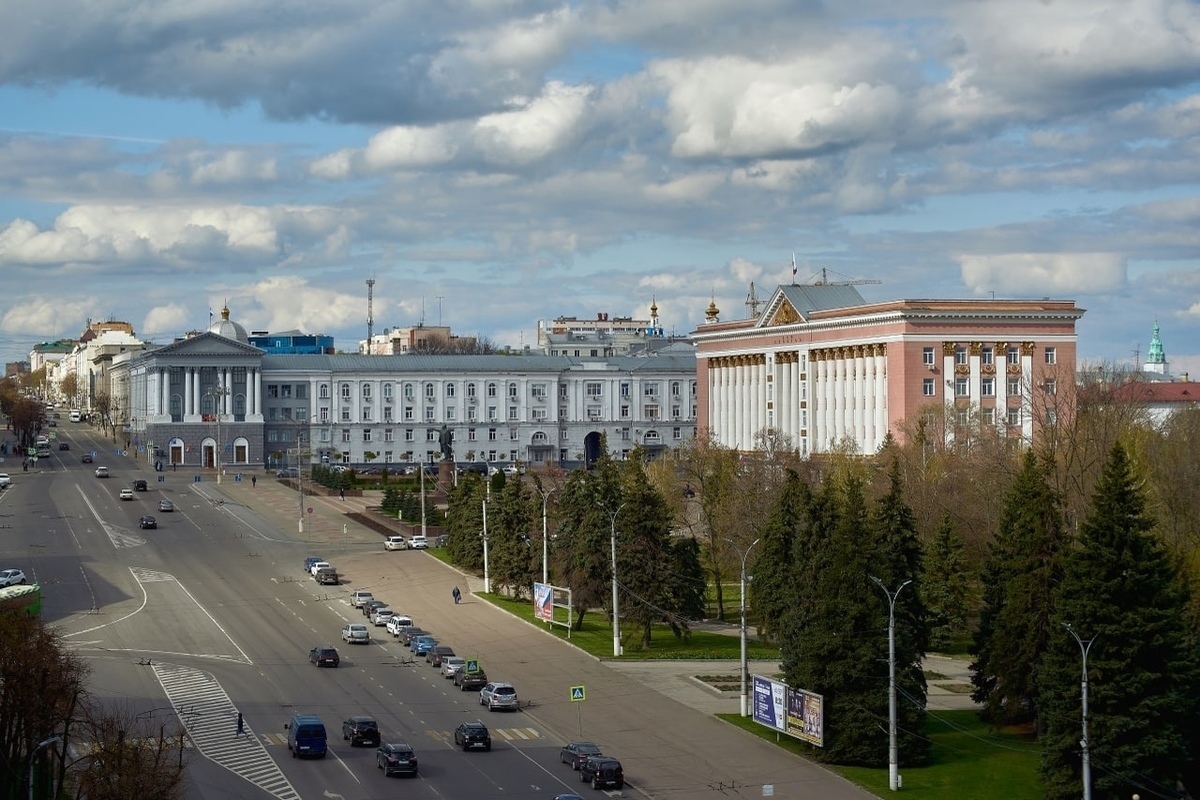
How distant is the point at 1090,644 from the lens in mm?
46781

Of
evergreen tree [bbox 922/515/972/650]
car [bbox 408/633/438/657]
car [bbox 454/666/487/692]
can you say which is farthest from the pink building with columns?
car [bbox 454/666/487/692]

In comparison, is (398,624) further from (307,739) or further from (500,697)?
(307,739)

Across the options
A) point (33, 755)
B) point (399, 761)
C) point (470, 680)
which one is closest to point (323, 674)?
point (470, 680)

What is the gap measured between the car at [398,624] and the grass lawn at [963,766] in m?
20.6

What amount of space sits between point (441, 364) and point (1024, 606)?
13423cm

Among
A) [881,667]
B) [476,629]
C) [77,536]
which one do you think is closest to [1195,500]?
[881,667]

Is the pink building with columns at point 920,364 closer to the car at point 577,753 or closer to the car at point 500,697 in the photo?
the car at point 500,697

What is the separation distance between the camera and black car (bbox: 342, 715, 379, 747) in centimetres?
5362

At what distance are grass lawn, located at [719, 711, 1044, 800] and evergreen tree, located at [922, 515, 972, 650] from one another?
507 inches

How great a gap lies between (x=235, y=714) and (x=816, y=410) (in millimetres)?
91074

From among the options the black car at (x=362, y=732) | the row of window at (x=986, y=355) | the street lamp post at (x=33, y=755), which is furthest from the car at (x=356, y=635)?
the row of window at (x=986, y=355)

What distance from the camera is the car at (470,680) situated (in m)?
63.9

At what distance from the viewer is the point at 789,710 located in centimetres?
5547

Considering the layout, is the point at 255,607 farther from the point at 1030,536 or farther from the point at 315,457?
the point at 315,457
